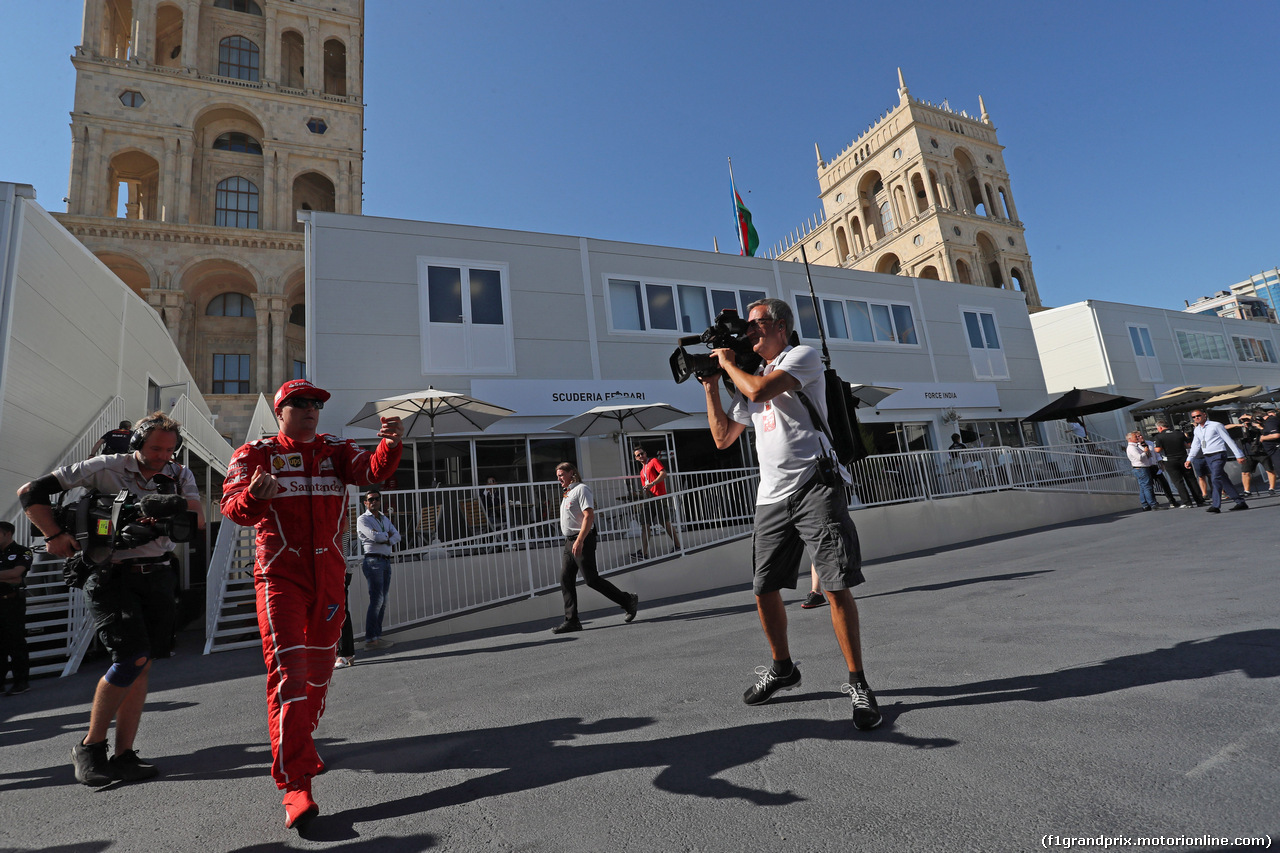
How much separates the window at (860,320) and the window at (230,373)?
27.7m

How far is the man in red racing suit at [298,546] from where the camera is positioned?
2.41 m

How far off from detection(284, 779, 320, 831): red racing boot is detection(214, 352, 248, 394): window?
34.7m

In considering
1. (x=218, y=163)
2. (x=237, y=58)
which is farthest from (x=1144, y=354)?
(x=237, y=58)

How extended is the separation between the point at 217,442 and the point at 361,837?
1872 cm

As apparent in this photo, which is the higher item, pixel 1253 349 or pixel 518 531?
pixel 1253 349

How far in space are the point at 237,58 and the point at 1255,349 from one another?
182 ft

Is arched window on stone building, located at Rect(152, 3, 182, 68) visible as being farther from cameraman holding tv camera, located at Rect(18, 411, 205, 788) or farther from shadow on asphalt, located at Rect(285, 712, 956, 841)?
shadow on asphalt, located at Rect(285, 712, 956, 841)

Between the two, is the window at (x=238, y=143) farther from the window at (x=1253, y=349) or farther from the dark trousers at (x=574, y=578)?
the window at (x=1253, y=349)

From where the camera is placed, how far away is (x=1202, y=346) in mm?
29156

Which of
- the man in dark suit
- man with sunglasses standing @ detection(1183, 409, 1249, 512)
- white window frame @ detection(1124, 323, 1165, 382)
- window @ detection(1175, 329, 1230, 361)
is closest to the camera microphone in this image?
man with sunglasses standing @ detection(1183, 409, 1249, 512)

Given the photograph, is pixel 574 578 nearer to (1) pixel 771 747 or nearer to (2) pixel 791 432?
(2) pixel 791 432

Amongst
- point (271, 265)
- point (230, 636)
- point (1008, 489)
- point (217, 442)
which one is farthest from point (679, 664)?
point (271, 265)

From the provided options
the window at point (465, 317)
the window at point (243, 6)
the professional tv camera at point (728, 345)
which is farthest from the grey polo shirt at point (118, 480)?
the window at point (243, 6)

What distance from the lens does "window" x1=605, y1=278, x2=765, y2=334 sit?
602 inches
